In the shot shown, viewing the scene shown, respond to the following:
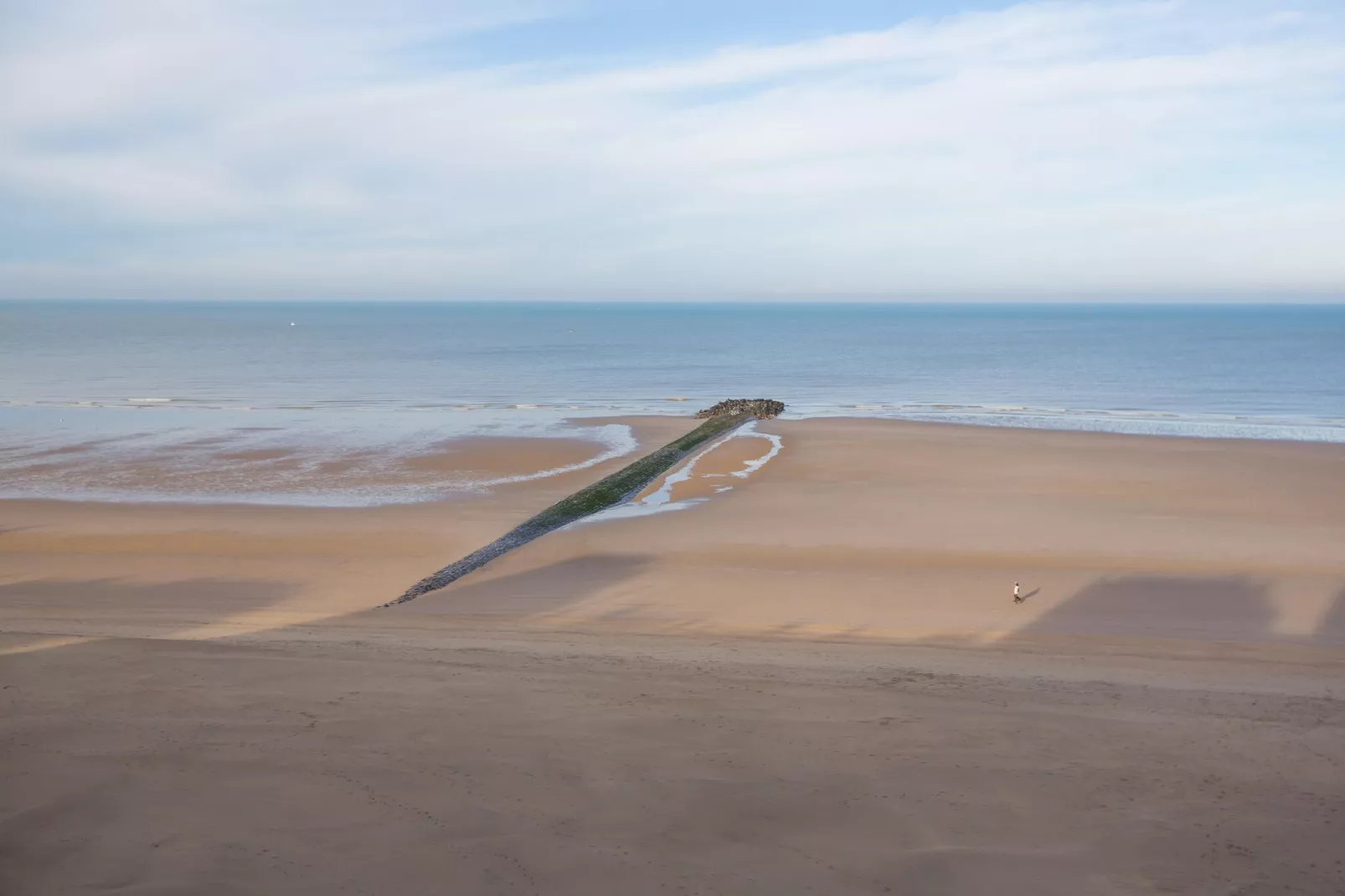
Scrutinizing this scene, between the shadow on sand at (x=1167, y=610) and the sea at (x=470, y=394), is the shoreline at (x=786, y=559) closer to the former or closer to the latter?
the shadow on sand at (x=1167, y=610)

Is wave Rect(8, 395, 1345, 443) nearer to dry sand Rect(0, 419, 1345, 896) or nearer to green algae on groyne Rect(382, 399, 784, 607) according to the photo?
green algae on groyne Rect(382, 399, 784, 607)

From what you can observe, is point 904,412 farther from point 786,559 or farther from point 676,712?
point 676,712

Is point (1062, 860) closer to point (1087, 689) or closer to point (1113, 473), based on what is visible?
point (1087, 689)

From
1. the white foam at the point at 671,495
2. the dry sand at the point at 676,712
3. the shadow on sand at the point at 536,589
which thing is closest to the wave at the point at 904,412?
the white foam at the point at 671,495

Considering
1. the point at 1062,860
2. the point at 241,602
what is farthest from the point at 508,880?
the point at 241,602

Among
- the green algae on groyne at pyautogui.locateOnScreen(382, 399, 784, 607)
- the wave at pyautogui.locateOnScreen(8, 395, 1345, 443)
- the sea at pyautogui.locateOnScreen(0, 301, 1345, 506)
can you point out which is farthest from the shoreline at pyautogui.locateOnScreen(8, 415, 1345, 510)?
the green algae on groyne at pyautogui.locateOnScreen(382, 399, 784, 607)
